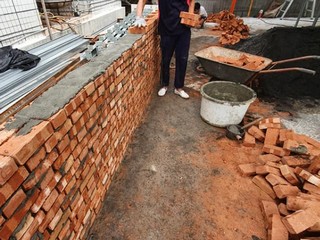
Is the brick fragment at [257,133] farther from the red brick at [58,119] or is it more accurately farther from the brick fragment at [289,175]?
the red brick at [58,119]

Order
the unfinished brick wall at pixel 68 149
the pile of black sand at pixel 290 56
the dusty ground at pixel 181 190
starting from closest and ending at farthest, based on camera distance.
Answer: the unfinished brick wall at pixel 68 149
the dusty ground at pixel 181 190
the pile of black sand at pixel 290 56

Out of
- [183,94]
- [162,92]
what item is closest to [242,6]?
[183,94]

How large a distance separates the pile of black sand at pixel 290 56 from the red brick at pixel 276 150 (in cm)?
184

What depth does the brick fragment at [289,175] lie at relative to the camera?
254 centimetres

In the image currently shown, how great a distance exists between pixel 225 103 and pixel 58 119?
100 inches

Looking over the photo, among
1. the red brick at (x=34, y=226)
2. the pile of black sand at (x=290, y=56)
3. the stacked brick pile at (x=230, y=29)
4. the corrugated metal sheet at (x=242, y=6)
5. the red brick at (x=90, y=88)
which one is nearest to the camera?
the red brick at (x=34, y=226)

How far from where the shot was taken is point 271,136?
10.5ft

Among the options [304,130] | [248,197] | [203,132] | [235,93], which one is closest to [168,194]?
[248,197]

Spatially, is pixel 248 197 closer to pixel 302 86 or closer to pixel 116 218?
pixel 116 218

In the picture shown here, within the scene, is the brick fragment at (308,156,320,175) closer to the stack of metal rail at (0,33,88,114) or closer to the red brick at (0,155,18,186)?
→ the red brick at (0,155,18,186)

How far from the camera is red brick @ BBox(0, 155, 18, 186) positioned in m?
0.99

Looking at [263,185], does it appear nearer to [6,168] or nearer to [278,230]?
[278,230]

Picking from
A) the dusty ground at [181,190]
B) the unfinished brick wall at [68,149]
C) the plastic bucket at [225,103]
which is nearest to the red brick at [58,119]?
the unfinished brick wall at [68,149]

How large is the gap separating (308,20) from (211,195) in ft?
37.4
